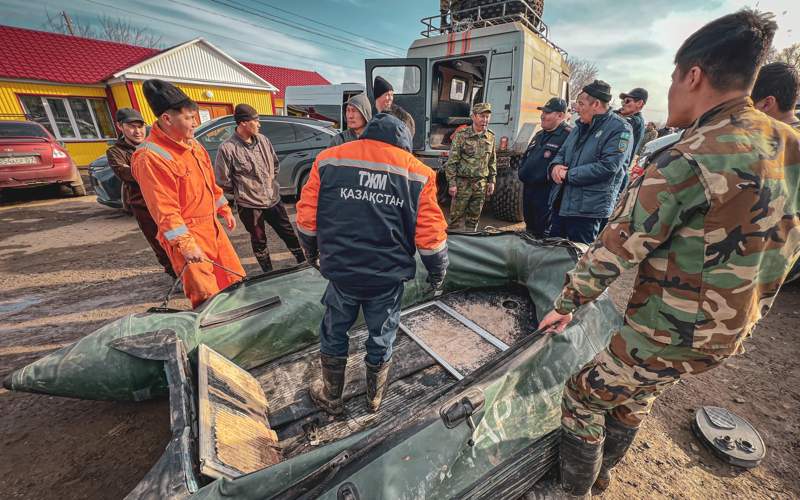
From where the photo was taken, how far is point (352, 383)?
205cm

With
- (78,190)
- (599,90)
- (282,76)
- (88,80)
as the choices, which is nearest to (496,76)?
(599,90)

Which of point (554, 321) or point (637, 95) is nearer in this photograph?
point (554, 321)

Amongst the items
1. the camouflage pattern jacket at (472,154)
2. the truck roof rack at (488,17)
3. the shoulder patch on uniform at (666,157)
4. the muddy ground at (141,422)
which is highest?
the truck roof rack at (488,17)

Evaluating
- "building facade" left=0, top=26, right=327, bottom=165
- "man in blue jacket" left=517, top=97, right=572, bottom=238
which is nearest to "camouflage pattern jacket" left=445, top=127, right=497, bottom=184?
"man in blue jacket" left=517, top=97, right=572, bottom=238

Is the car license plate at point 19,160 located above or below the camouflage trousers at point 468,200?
above

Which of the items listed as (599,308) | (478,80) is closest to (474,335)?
(599,308)

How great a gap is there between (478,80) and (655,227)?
708cm

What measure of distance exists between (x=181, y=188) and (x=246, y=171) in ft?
3.29

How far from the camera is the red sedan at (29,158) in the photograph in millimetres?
6137

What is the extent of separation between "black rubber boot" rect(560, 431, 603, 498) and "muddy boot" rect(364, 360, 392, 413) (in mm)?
896

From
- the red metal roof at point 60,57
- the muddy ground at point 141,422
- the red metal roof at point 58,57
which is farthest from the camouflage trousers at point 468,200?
the red metal roof at point 58,57

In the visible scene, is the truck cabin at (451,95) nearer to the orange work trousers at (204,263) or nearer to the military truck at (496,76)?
the military truck at (496,76)

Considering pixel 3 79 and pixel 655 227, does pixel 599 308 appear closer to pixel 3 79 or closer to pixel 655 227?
pixel 655 227

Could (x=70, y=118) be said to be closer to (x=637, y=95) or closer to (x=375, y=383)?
(x=375, y=383)
